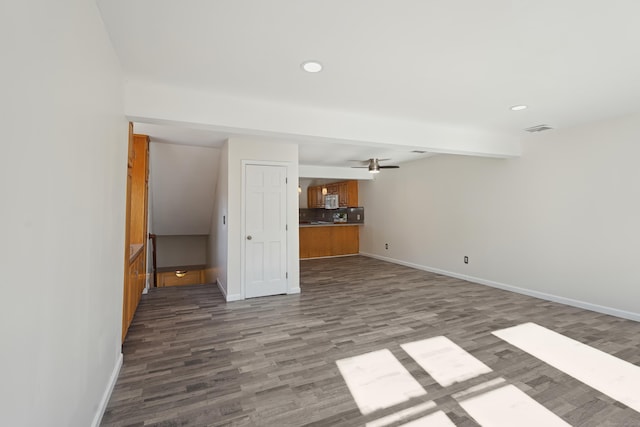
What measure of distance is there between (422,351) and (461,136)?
Answer: 2.82 meters

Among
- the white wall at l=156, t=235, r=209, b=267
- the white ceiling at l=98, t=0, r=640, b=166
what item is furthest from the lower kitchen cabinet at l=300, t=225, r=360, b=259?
the white ceiling at l=98, t=0, r=640, b=166

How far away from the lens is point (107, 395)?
6.42ft

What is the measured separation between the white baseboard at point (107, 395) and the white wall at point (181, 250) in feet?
17.2

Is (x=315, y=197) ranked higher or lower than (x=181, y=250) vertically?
higher

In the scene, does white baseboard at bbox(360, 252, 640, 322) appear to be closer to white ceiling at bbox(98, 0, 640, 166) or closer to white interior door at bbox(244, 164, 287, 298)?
white ceiling at bbox(98, 0, 640, 166)

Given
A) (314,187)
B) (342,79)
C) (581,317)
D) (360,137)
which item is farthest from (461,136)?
(314,187)

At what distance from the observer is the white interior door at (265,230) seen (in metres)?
4.35

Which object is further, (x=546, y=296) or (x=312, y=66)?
(x=546, y=296)

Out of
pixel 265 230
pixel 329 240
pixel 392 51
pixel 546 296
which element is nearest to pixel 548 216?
pixel 546 296

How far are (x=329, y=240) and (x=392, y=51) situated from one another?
21.3 feet

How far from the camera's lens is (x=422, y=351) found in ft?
8.70

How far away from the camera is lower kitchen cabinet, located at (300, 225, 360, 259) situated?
26.0ft

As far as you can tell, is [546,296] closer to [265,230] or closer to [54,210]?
[265,230]

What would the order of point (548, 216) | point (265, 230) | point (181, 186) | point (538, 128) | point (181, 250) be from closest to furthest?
1. point (538, 128)
2. point (548, 216)
3. point (265, 230)
4. point (181, 186)
5. point (181, 250)
